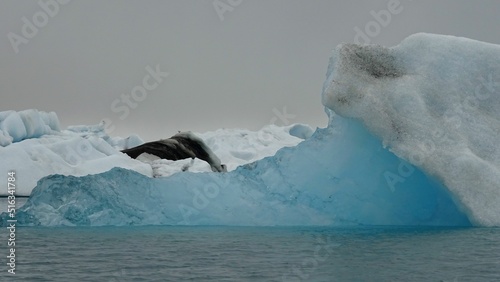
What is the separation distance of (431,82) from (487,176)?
221 cm

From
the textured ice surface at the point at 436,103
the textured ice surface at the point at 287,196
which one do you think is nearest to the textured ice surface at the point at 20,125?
the textured ice surface at the point at 287,196

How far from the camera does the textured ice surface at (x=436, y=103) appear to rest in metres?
12.1

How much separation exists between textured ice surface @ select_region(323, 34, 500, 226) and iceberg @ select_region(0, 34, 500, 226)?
0.03m

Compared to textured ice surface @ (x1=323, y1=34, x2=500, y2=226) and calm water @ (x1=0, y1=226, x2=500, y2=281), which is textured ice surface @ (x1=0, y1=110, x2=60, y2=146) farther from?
textured ice surface @ (x1=323, y1=34, x2=500, y2=226)

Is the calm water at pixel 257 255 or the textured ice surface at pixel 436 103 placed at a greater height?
the textured ice surface at pixel 436 103

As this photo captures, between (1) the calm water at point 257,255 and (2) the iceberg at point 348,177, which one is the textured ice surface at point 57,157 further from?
(1) the calm water at point 257,255

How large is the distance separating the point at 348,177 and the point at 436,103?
2255 mm

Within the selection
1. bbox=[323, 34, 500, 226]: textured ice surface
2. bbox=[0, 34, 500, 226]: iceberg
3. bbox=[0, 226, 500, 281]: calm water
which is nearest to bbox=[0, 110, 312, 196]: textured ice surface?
bbox=[0, 34, 500, 226]: iceberg

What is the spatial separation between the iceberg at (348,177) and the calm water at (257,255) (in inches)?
55.3

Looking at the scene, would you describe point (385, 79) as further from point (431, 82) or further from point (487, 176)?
point (487, 176)

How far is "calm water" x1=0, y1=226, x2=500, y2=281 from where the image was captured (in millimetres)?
6641

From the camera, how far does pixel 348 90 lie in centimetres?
1246

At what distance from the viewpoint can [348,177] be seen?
13414mm

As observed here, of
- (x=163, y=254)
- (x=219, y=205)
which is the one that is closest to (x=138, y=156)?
(x=219, y=205)
